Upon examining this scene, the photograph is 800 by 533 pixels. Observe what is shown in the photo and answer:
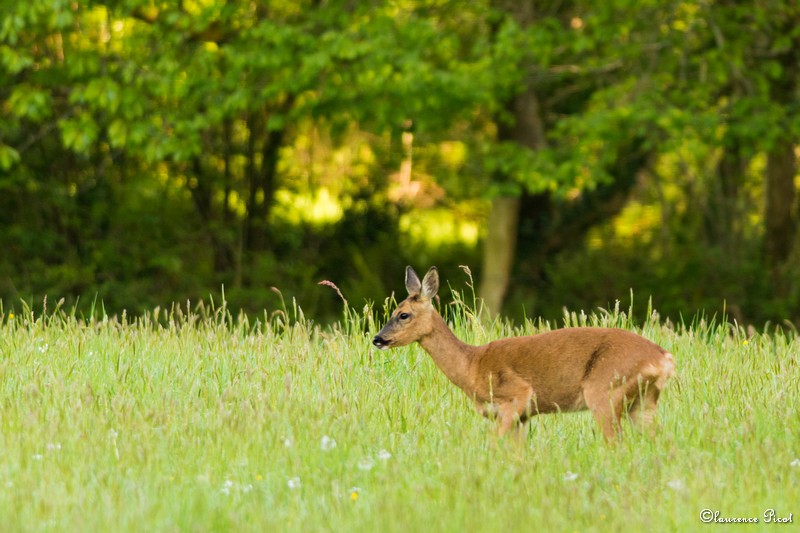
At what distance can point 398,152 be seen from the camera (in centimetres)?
1981

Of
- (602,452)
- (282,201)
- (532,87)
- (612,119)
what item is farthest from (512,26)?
(602,452)

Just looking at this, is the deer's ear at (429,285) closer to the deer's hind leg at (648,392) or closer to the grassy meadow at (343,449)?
the grassy meadow at (343,449)

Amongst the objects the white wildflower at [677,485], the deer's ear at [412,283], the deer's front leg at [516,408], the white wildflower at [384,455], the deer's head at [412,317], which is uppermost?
the deer's ear at [412,283]

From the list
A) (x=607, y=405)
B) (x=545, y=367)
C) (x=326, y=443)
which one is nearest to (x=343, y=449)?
(x=326, y=443)

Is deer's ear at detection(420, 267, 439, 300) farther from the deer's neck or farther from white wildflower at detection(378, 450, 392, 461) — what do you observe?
white wildflower at detection(378, 450, 392, 461)

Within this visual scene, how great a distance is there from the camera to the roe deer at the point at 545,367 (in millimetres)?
6113

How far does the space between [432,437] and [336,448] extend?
25.9 inches

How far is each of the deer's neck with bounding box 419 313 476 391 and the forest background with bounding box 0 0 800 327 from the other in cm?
566

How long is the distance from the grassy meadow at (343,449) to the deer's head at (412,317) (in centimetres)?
33

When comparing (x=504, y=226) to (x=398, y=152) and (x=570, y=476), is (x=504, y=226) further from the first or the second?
(x=570, y=476)

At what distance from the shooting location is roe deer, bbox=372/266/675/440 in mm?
6113

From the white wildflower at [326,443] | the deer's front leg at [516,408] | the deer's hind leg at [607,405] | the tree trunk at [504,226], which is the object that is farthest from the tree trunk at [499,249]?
the white wildflower at [326,443]

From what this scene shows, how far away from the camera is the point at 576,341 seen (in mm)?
6336

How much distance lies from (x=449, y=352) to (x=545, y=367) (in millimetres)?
661
